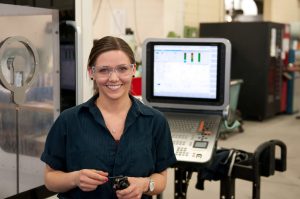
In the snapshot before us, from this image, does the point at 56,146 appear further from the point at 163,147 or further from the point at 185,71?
the point at 185,71

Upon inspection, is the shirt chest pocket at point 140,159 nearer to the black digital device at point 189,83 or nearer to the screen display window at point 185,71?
the black digital device at point 189,83

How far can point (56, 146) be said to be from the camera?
1.64 m

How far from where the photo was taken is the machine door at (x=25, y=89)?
2688 millimetres

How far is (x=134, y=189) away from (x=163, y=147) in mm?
249

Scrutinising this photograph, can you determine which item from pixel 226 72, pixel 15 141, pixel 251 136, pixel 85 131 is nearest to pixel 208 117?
pixel 226 72

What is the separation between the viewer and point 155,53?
255cm

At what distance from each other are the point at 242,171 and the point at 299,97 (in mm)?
5844

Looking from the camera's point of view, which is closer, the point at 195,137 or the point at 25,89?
the point at 195,137

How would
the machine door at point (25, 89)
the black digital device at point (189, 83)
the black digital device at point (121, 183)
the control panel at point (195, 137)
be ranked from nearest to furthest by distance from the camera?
the black digital device at point (121, 183), the control panel at point (195, 137), the black digital device at point (189, 83), the machine door at point (25, 89)

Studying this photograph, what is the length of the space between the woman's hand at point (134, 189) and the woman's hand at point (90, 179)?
0.24 ft

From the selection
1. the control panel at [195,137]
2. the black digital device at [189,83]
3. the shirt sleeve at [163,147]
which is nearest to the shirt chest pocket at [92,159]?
the shirt sleeve at [163,147]

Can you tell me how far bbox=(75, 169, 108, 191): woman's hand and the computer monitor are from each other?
1.10 metres

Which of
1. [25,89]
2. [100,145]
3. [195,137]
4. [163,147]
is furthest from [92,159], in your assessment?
[25,89]

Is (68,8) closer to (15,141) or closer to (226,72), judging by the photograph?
(15,141)
